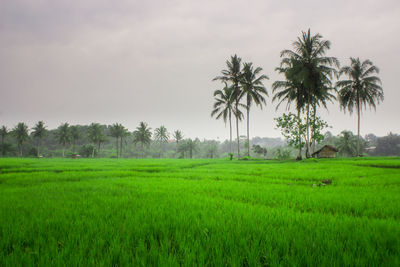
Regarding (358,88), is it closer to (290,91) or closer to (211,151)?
(290,91)

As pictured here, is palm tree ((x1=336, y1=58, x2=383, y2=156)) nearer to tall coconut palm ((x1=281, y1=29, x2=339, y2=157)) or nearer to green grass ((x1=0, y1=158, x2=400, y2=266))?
tall coconut palm ((x1=281, y1=29, x2=339, y2=157))

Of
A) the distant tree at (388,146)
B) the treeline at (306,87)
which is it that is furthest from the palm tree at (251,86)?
the distant tree at (388,146)

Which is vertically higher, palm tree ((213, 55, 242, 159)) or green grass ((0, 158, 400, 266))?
palm tree ((213, 55, 242, 159))

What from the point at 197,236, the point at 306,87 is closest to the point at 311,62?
the point at 306,87

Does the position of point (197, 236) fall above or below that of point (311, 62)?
below

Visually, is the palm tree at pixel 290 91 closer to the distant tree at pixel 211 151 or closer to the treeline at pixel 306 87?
the treeline at pixel 306 87

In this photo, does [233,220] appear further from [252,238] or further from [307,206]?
[307,206]

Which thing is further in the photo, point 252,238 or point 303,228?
point 303,228

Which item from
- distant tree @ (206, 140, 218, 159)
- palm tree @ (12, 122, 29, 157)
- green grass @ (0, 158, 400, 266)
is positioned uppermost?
palm tree @ (12, 122, 29, 157)

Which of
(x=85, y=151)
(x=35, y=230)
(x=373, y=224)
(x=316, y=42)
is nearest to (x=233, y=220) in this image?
(x=373, y=224)

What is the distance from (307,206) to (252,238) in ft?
6.04

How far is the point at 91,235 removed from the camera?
6.39 ft

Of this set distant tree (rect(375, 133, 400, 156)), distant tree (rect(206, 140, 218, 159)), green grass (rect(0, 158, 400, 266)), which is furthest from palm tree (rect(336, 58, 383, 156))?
distant tree (rect(375, 133, 400, 156))

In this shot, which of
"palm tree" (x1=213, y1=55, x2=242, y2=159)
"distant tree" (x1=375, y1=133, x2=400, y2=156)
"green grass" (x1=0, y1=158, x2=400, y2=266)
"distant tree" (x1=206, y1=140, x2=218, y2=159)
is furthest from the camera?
"distant tree" (x1=206, y1=140, x2=218, y2=159)
